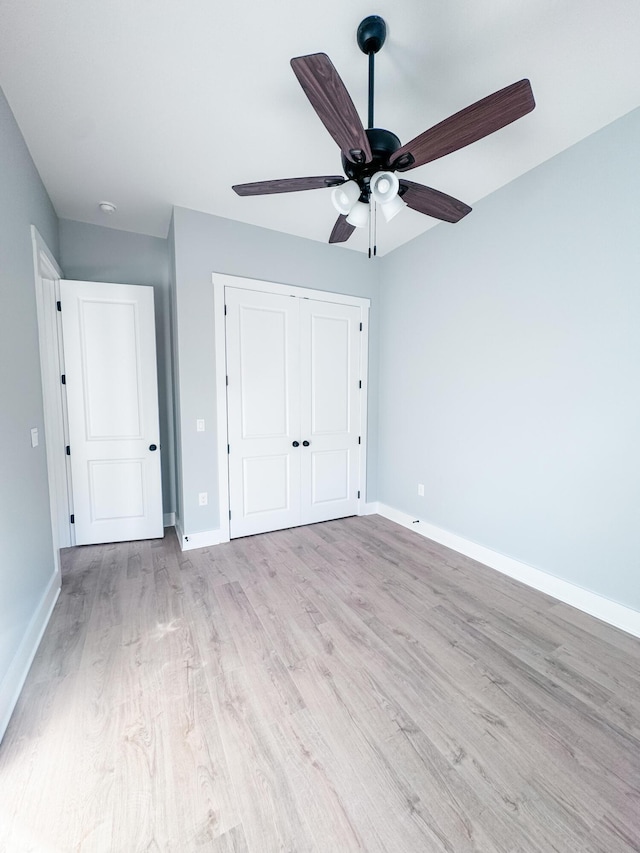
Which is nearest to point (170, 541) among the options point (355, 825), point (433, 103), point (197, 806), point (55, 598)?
point (55, 598)

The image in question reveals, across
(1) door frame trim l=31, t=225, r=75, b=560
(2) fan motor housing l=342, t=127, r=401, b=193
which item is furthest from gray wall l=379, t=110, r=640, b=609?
(1) door frame trim l=31, t=225, r=75, b=560

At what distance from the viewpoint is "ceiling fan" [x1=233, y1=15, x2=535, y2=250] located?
1.09m

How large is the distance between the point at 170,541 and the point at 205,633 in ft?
4.66

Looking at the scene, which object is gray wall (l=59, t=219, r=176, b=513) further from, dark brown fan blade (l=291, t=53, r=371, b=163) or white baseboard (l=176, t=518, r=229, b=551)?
dark brown fan blade (l=291, t=53, r=371, b=163)

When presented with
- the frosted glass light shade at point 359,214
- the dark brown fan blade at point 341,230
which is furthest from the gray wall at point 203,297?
the frosted glass light shade at point 359,214

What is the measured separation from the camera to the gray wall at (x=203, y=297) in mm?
2746

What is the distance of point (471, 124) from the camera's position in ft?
3.99

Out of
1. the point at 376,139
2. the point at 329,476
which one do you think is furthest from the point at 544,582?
the point at 376,139

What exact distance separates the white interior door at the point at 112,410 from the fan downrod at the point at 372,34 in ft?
7.64

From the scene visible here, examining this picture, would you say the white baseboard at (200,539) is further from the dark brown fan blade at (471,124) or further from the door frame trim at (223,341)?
the dark brown fan blade at (471,124)

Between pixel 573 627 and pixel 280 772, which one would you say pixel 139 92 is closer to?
pixel 280 772

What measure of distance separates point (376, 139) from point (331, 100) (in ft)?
1.34

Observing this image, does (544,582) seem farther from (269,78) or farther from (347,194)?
(269,78)

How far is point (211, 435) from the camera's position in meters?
2.93
